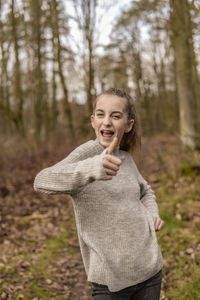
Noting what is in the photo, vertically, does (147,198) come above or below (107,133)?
below

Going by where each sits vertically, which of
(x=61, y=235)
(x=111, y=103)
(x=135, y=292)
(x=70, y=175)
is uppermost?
(x=111, y=103)

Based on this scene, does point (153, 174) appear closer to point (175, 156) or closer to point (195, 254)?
point (175, 156)

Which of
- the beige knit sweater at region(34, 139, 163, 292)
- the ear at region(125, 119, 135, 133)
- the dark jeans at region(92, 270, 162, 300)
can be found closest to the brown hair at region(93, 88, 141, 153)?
the ear at region(125, 119, 135, 133)

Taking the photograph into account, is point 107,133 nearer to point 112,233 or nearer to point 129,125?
point 129,125

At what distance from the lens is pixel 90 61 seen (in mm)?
12578

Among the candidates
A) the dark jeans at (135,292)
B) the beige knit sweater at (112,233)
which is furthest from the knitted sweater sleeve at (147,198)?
the dark jeans at (135,292)

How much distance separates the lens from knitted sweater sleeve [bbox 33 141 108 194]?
1.49 metres

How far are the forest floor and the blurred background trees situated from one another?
1.90 meters

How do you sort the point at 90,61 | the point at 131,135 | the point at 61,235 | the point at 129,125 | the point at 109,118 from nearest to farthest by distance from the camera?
the point at 109,118
the point at 129,125
the point at 131,135
the point at 61,235
the point at 90,61

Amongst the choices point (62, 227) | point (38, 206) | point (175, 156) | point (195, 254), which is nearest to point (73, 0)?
point (175, 156)

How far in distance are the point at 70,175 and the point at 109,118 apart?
53cm

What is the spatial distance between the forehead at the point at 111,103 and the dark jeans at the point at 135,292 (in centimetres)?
110

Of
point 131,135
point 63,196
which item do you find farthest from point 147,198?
point 63,196

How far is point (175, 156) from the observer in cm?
911
